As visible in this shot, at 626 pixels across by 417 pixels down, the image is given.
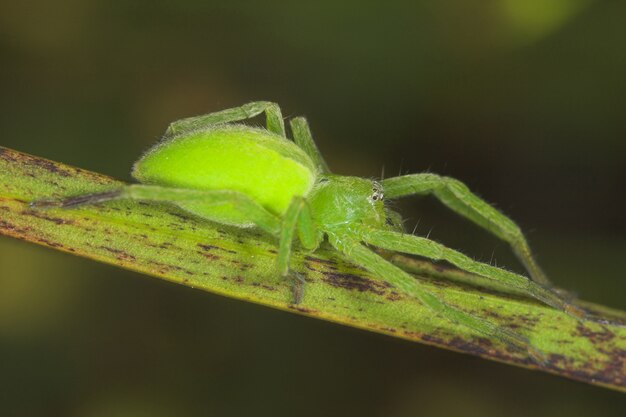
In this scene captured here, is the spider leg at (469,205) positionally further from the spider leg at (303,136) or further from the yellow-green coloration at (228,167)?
the yellow-green coloration at (228,167)

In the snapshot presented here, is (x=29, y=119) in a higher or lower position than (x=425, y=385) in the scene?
higher

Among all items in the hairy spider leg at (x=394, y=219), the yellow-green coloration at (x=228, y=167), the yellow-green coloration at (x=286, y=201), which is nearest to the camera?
the yellow-green coloration at (x=286, y=201)

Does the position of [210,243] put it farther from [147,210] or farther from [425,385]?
[425,385]

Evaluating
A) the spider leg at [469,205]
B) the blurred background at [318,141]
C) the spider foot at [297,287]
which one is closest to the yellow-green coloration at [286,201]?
the spider foot at [297,287]

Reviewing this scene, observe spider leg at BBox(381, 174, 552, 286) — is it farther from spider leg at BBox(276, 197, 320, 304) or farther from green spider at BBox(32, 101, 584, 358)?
spider leg at BBox(276, 197, 320, 304)

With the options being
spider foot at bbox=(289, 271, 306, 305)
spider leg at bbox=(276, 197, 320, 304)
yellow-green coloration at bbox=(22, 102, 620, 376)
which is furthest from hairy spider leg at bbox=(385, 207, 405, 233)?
spider foot at bbox=(289, 271, 306, 305)

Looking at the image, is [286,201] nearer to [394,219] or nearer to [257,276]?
[257,276]

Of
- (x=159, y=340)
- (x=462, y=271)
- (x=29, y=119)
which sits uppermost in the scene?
(x=29, y=119)

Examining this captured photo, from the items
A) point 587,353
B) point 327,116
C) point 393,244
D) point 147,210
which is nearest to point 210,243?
point 147,210
